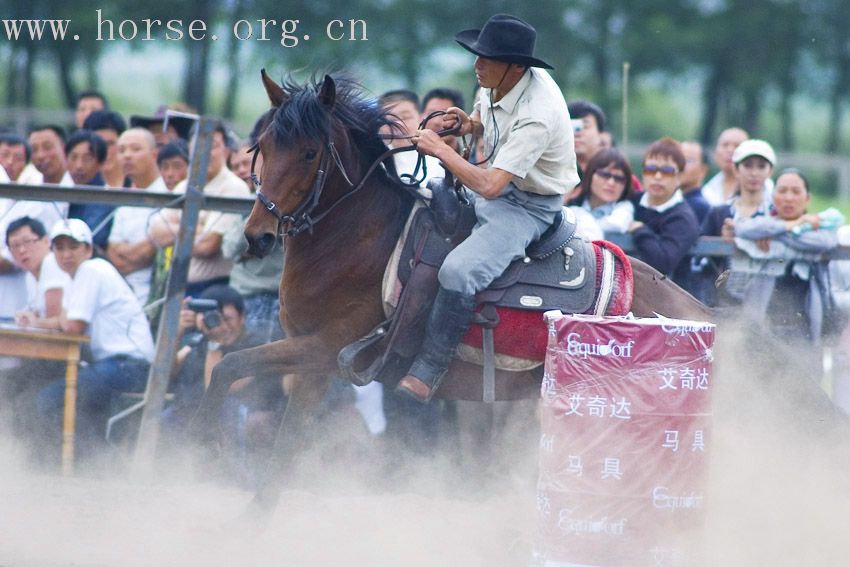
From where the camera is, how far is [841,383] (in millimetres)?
7746

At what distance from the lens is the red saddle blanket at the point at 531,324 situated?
6.31 meters

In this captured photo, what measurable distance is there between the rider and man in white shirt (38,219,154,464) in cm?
262

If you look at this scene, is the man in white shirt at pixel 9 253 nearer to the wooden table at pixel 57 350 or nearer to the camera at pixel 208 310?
the wooden table at pixel 57 350

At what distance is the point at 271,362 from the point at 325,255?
631 millimetres

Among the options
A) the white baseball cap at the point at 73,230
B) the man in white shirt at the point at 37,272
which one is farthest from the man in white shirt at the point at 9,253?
the white baseball cap at the point at 73,230

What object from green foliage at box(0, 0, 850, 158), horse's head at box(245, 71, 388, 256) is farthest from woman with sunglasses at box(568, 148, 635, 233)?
green foliage at box(0, 0, 850, 158)

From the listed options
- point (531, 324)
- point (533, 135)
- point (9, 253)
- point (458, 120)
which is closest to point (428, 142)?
point (458, 120)

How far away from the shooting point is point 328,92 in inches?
243

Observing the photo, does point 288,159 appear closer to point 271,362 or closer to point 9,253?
point 271,362

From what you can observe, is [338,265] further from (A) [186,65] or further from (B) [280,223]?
(A) [186,65]

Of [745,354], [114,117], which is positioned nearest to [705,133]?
[114,117]

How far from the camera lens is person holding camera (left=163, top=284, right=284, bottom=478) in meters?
7.84

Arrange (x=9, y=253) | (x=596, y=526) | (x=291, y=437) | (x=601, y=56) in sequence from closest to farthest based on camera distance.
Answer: (x=596, y=526) < (x=291, y=437) < (x=9, y=253) < (x=601, y=56)

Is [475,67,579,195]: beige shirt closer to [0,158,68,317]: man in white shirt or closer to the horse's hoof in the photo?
the horse's hoof
